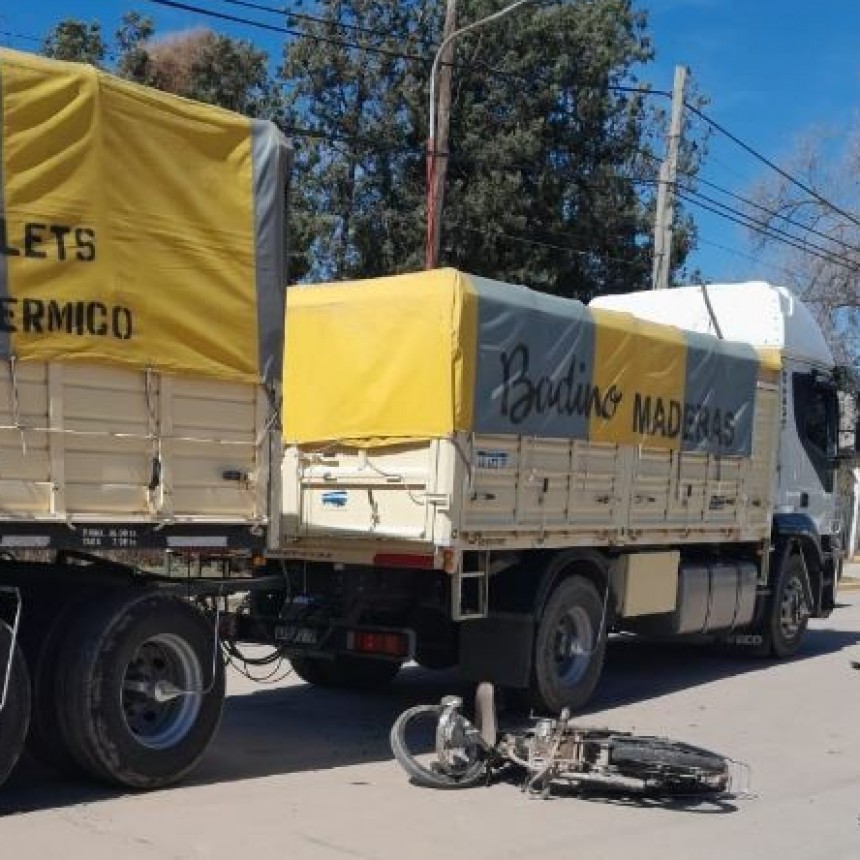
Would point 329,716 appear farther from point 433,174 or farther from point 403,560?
point 433,174

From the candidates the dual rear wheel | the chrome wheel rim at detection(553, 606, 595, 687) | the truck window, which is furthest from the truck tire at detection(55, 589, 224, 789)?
the truck window

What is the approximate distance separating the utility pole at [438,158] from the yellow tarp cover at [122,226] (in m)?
10.3

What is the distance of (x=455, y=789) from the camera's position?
7.12 metres

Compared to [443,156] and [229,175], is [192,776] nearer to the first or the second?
[229,175]

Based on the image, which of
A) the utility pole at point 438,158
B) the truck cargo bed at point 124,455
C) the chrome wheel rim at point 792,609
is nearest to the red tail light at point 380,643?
the truck cargo bed at point 124,455

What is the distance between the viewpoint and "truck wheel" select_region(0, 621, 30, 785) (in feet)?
20.0

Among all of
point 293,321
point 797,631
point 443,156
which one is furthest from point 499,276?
point 293,321

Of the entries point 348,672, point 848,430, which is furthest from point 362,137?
point 348,672

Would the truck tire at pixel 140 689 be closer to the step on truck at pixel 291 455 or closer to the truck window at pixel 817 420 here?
the step on truck at pixel 291 455

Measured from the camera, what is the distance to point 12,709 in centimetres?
612

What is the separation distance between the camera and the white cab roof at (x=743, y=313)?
12.6 m

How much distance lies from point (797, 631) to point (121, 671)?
8.67 metres

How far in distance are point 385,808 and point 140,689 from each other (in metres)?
1.46

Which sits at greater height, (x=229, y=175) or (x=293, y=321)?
(x=229, y=175)
